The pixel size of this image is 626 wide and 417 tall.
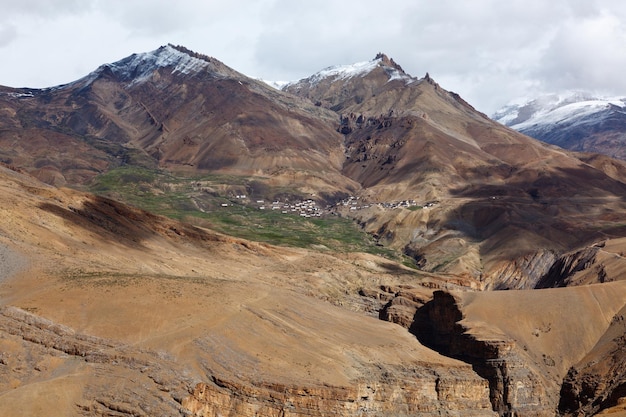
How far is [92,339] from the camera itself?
213 ft

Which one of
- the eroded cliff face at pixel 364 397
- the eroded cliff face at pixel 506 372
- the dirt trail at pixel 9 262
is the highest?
the dirt trail at pixel 9 262

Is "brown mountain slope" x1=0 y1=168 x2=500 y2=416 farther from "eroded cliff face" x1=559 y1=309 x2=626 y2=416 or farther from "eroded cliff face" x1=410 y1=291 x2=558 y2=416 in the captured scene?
"eroded cliff face" x1=559 y1=309 x2=626 y2=416

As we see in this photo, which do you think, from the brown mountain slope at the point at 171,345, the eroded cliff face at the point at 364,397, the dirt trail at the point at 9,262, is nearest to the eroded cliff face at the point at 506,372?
the eroded cliff face at the point at 364,397

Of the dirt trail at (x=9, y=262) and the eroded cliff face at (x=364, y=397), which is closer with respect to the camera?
the eroded cliff face at (x=364, y=397)

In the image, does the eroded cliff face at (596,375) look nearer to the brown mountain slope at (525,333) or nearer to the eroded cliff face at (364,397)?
the brown mountain slope at (525,333)

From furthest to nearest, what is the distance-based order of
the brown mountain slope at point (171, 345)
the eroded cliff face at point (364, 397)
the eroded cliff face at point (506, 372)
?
1. the eroded cliff face at point (506, 372)
2. the eroded cliff face at point (364, 397)
3. the brown mountain slope at point (171, 345)

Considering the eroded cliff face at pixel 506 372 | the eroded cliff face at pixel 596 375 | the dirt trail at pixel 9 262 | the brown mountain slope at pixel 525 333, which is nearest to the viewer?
the dirt trail at pixel 9 262

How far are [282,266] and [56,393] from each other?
7354 cm

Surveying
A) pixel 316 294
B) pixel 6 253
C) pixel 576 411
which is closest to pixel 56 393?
pixel 6 253

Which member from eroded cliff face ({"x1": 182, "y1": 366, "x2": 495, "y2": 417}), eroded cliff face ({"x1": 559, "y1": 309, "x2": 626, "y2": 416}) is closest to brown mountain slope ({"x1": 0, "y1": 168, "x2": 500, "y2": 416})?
eroded cliff face ({"x1": 182, "y1": 366, "x2": 495, "y2": 417})

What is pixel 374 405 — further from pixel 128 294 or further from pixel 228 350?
pixel 128 294

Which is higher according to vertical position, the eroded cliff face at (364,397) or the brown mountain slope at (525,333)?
the brown mountain slope at (525,333)

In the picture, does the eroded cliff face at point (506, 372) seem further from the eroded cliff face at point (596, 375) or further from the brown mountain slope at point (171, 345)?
the eroded cliff face at point (596, 375)

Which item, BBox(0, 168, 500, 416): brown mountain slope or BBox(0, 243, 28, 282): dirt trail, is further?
BBox(0, 243, 28, 282): dirt trail
